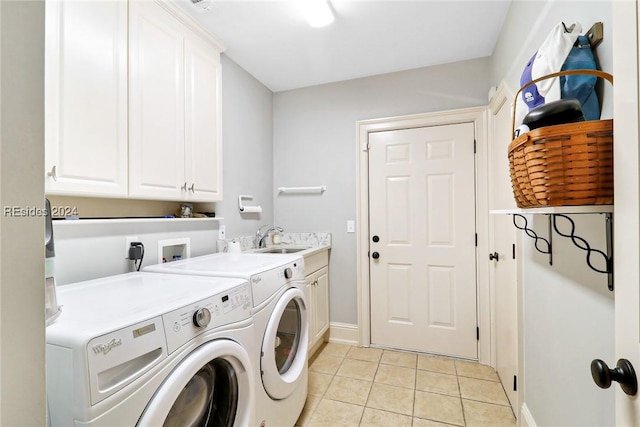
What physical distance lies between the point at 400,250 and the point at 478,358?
1071 millimetres

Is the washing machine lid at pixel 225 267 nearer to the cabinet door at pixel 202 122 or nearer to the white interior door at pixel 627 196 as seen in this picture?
the cabinet door at pixel 202 122

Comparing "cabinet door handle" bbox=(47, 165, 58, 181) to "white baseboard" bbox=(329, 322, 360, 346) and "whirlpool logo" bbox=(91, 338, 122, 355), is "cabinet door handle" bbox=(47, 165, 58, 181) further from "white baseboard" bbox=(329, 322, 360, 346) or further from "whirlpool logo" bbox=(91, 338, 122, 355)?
"white baseboard" bbox=(329, 322, 360, 346)

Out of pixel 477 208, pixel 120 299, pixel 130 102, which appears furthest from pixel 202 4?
pixel 477 208

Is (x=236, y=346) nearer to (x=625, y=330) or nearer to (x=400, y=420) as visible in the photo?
(x=625, y=330)

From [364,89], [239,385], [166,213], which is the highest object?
[364,89]

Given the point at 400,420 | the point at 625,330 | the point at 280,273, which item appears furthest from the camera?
the point at 400,420

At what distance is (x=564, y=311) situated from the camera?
1.08 metres

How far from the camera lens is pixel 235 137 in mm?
2414

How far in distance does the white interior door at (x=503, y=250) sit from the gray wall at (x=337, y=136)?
499 millimetres

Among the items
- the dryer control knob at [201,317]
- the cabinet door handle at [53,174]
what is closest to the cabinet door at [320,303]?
the dryer control knob at [201,317]

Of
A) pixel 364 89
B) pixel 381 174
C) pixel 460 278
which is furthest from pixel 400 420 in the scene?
pixel 364 89

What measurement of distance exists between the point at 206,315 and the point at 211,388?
0.36 m

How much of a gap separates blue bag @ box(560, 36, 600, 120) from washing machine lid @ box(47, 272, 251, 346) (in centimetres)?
130

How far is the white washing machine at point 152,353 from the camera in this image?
0.63 metres
